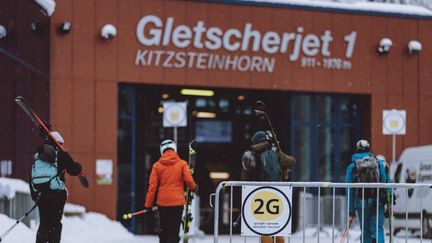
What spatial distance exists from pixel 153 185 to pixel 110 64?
10953 millimetres

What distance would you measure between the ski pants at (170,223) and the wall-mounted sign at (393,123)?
933cm

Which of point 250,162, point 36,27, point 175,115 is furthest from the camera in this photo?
point 36,27

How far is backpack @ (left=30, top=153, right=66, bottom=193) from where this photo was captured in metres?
14.0

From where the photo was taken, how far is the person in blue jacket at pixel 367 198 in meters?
14.5

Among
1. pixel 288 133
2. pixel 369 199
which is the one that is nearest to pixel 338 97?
pixel 288 133

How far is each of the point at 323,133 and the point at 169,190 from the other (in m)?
13.6

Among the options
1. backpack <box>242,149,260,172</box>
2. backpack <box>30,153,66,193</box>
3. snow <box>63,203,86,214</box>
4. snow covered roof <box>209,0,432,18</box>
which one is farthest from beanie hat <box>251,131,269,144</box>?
snow covered roof <box>209,0,432,18</box>

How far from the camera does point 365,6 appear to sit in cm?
Answer: 2716

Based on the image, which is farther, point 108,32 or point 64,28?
point 108,32

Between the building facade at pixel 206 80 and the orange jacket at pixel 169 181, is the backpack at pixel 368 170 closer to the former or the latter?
the orange jacket at pixel 169 181

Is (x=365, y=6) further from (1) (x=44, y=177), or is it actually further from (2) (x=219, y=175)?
(1) (x=44, y=177)

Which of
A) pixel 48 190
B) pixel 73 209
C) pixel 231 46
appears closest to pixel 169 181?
pixel 48 190

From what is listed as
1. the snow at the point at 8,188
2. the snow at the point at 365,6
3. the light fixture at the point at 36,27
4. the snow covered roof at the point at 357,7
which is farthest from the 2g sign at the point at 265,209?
the snow at the point at 365,6

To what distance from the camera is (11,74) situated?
25.9 meters
